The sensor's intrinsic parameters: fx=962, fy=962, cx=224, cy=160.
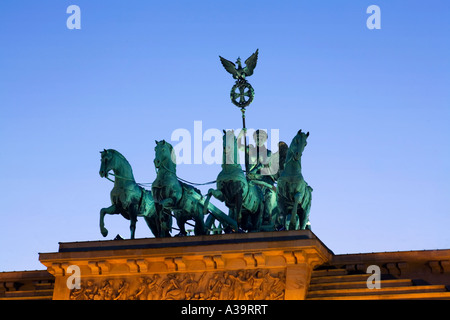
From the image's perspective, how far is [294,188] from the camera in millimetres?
20406

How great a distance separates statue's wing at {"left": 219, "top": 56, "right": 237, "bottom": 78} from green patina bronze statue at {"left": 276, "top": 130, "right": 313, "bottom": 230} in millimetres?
3995

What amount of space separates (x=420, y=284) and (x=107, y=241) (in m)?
6.73

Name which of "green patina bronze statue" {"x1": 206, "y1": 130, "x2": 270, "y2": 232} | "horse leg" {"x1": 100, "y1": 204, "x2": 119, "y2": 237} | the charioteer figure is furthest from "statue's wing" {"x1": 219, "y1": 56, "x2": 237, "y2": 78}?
"horse leg" {"x1": 100, "y1": 204, "x2": 119, "y2": 237}

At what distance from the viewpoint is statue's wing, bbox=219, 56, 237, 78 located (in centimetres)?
2402

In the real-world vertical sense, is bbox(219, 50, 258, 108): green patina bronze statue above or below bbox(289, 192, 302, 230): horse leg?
above

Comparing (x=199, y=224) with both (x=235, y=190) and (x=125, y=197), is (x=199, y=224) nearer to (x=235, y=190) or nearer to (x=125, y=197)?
(x=235, y=190)

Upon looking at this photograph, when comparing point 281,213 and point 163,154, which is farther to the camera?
point 163,154

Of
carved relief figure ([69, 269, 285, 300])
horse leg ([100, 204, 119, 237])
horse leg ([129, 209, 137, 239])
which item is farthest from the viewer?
horse leg ([100, 204, 119, 237])

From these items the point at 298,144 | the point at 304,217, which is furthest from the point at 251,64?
the point at 304,217

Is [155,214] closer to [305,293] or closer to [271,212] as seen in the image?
[271,212]

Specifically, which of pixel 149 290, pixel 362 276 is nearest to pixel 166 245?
pixel 149 290

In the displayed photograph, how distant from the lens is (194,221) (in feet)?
72.3

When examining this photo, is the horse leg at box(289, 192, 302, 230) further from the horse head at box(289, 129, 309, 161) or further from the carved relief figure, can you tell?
the carved relief figure

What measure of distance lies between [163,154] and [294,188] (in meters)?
3.23
